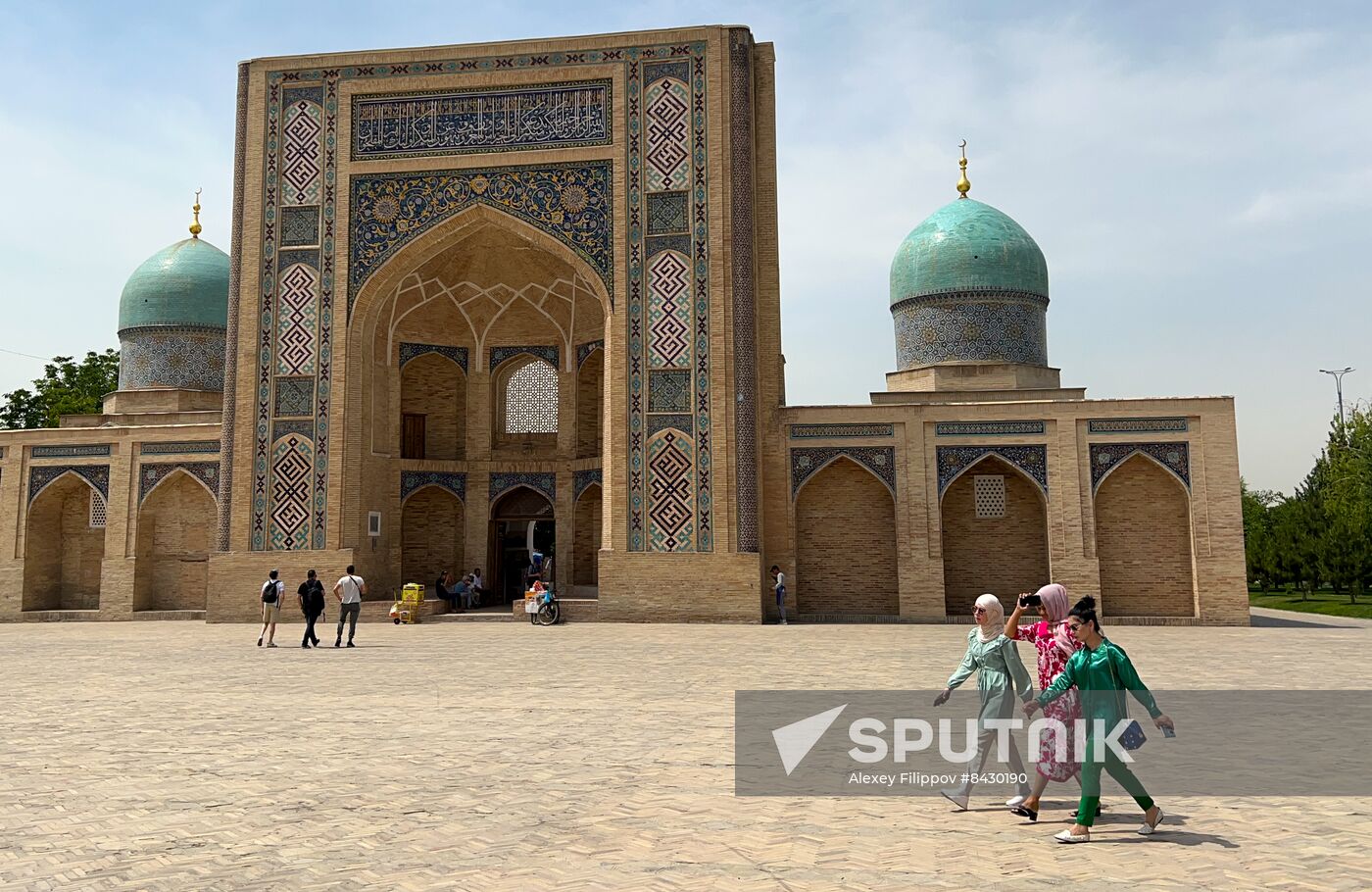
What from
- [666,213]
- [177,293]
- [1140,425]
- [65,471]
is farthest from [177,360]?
[1140,425]

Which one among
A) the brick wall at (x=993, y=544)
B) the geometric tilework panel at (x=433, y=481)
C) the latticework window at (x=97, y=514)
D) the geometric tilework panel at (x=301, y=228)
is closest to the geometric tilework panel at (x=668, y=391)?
the brick wall at (x=993, y=544)

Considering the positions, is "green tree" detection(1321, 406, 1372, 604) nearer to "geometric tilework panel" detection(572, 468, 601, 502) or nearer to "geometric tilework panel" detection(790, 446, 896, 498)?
"geometric tilework panel" detection(790, 446, 896, 498)

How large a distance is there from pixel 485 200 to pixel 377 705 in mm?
11011

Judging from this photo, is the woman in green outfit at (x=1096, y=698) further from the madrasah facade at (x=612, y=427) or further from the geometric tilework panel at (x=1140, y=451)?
the geometric tilework panel at (x=1140, y=451)

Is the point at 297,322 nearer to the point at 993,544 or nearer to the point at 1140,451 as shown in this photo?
the point at 993,544

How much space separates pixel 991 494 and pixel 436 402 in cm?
983

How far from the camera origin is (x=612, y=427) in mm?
15344

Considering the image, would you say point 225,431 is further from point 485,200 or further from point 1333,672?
point 1333,672

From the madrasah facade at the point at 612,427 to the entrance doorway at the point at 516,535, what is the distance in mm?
949

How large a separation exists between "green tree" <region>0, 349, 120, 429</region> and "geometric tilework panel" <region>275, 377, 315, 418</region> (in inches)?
496

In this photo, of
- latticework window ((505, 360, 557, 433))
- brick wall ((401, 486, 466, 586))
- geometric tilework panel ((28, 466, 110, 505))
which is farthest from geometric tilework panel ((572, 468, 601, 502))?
geometric tilework panel ((28, 466, 110, 505))

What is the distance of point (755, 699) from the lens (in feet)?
22.8

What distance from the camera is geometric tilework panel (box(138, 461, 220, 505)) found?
56.3 ft

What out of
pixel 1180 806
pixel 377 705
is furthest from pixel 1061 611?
pixel 377 705
